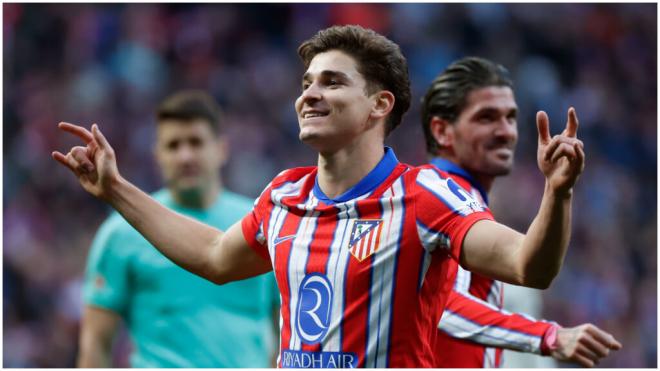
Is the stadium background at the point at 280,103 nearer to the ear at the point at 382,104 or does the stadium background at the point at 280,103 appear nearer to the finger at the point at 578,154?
the ear at the point at 382,104

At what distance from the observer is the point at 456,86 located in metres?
4.86

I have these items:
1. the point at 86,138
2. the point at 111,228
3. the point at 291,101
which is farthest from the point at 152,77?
the point at 86,138

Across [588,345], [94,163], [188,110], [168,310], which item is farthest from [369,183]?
[188,110]

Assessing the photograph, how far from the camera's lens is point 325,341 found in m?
3.37

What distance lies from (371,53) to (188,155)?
2850 mm

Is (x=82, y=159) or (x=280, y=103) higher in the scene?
(x=280, y=103)

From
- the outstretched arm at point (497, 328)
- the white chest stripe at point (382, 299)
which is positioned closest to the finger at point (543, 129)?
the white chest stripe at point (382, 299)

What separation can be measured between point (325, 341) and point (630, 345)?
9.00 metres

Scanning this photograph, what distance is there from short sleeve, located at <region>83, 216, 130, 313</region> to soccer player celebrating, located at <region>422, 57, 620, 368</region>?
6.74 ft

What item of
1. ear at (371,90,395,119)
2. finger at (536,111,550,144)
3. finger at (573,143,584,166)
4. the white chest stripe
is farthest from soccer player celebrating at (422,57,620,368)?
finger at (573,143,584,166)

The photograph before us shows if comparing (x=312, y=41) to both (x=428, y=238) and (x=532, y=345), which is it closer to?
(x=428, y=238)

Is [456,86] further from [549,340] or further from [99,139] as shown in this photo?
[99,139]

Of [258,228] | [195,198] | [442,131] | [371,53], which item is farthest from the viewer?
[195,198]

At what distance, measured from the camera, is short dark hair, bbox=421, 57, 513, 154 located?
4.82 meters
